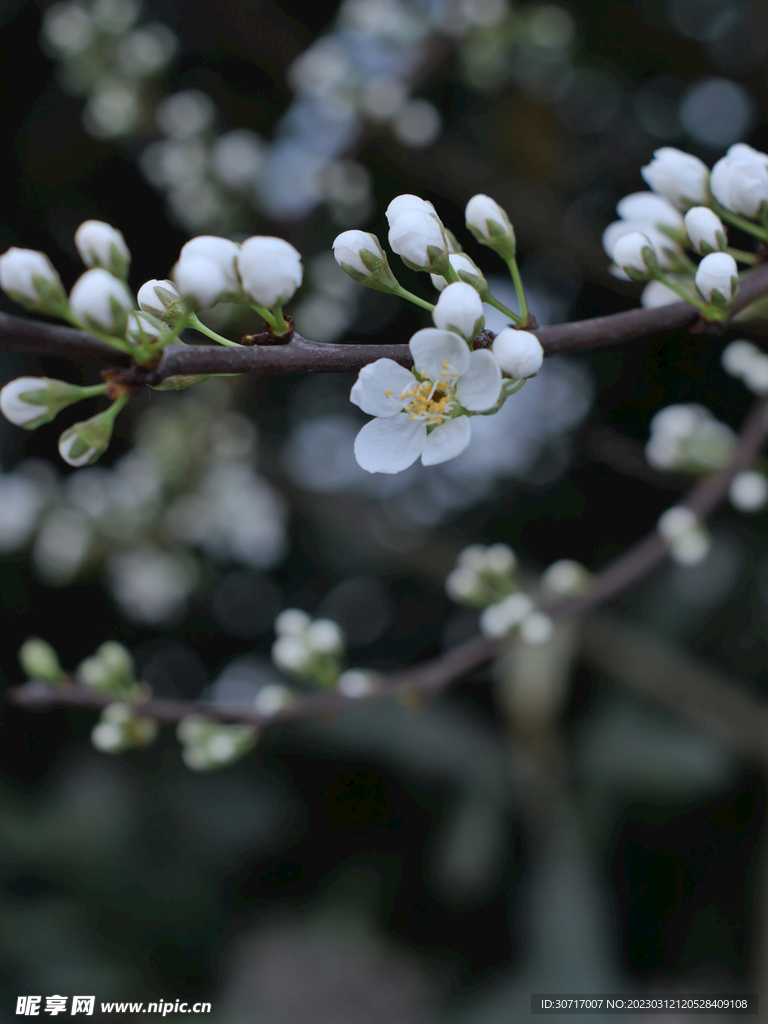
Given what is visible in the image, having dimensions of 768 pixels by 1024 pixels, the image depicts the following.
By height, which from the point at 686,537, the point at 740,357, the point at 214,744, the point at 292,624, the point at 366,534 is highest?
the point at 366,534

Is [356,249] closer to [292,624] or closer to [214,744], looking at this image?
[292,624]

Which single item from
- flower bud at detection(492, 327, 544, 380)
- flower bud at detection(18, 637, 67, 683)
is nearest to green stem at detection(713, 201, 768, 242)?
flower bud at detection(492, 327, 544, 380)

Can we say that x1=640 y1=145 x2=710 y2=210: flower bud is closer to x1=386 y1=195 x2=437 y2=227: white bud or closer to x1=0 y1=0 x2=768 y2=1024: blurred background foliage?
x1=386 y1=195 x2=437 y2=227: white bud

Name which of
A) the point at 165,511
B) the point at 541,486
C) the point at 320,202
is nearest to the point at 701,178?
the point at 320,202

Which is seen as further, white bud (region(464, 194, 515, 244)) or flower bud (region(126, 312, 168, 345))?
white bud (region(464, 194, 515, 244))

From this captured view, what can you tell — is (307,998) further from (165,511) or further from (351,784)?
(165,511)

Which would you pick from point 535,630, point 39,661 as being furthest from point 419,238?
point 39,661

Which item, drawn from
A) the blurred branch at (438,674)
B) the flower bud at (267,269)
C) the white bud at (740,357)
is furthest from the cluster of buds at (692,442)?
the flower bud at (267,269)
